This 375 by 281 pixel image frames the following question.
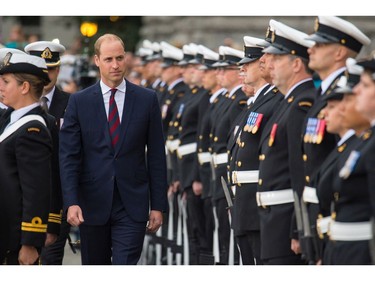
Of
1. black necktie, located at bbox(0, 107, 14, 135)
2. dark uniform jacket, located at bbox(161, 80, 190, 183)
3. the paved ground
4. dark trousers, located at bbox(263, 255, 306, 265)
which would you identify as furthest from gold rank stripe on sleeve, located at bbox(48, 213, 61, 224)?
dark uniform jacket, located at bbox(161, 80, 190, 183)

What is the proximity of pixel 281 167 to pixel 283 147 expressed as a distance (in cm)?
15

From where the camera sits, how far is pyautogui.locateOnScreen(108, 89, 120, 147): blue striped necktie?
10.6 metres

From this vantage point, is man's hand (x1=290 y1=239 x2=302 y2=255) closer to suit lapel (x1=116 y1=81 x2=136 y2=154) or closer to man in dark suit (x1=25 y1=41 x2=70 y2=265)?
suit lapel (x1=116 y1=81 x2=136 y2=154)

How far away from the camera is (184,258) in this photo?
16.0m

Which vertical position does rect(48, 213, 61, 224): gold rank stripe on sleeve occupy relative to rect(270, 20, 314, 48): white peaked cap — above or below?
below

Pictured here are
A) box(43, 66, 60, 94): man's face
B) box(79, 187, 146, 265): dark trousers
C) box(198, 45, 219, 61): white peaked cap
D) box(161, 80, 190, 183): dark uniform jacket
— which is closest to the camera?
box(79, 187, 146, 265): dark trousers

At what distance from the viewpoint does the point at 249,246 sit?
1121 cm

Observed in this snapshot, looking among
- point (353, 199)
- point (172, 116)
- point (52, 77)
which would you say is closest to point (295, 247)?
point (353, 199)

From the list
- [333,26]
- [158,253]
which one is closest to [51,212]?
[333,26]

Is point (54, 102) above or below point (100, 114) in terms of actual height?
above

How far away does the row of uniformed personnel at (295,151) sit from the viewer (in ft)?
27.0

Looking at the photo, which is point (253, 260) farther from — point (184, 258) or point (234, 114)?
point (184, 258)

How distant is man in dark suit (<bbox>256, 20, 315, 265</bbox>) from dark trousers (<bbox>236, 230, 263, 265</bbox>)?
60 centimetres

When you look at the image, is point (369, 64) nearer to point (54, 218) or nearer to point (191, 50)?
point (54, 218)
